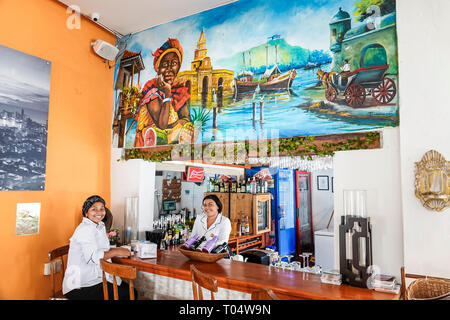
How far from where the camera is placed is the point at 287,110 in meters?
3.23

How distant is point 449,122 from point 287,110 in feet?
4.50

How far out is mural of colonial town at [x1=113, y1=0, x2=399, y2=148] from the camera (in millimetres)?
2863

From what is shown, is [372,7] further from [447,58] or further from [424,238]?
[424,238]

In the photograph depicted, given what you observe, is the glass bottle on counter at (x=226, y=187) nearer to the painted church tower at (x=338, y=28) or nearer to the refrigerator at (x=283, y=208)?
the refrigerator at (x=283, y=208)

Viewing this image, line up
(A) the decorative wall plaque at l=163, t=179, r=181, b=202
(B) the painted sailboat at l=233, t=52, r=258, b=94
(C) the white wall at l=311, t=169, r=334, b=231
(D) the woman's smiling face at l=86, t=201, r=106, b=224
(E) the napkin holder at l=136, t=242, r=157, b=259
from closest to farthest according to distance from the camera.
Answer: (D) the woman's smiling face at l=86, t=201, r=106, b=224 < (E) the napkin holder at l=136, t=242, r=157, b=259 < (B) the painted sailboat at l=233, t=52, r=258, b=94 < (A) the decorative wall plaque at l=163, t=179, r=181, b=202 < (C) the white wall at l=311, t=169, r=334, b=231

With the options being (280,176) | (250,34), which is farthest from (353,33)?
(280,176)

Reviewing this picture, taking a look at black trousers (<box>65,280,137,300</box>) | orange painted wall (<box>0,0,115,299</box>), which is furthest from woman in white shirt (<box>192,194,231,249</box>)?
orange painted wall (<box>0,0,115,299</box>)

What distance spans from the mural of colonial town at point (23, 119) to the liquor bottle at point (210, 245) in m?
2.00

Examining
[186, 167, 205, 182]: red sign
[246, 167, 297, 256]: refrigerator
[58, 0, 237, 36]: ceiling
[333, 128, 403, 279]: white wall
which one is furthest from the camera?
[246, 167, 297, 256]: refrigerator

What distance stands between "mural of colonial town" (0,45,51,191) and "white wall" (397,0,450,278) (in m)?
3.66

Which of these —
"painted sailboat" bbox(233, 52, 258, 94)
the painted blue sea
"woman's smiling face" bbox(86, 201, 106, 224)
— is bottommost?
"woman's smiling face" bbox(86, 201, 106, 224)

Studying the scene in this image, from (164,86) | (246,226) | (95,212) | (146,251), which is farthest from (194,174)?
(95,212)

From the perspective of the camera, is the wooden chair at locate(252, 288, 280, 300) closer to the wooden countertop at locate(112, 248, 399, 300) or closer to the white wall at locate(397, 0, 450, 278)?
the wooden countertop at locate(112, 248, 399, 300)

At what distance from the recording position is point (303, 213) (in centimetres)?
696
